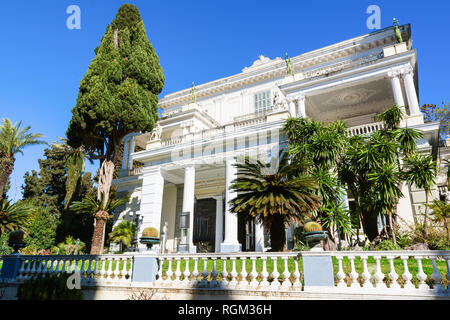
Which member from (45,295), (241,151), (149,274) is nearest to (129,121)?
(241,151)

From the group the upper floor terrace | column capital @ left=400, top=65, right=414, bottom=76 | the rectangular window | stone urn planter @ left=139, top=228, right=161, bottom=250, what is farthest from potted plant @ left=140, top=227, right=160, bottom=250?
the rectangular window

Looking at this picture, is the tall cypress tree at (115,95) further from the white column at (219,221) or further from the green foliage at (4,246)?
the green foliage at (4,246)

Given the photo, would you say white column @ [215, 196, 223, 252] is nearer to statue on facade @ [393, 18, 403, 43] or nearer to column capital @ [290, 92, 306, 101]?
column capital @ [290, 92, 306, 101]

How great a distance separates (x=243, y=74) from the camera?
24391mm

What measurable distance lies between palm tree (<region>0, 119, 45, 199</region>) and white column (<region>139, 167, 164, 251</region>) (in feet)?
40.6

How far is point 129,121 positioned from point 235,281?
13.9m

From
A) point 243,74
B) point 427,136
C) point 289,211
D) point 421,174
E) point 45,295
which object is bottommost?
point 45,295

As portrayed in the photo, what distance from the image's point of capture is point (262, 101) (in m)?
23.0

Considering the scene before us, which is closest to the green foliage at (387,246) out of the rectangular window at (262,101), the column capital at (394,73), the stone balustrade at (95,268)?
the stone balustrade at (95,268)

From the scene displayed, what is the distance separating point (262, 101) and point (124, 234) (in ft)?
45.6

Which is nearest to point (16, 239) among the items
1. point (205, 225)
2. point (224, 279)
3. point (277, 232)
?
point (224, 279)

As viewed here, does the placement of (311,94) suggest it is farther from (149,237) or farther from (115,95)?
(149,237)

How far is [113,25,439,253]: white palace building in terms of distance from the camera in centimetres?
1561
